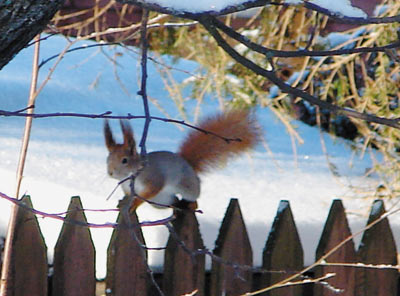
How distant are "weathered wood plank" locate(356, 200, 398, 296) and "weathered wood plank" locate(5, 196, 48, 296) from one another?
2.69 feet

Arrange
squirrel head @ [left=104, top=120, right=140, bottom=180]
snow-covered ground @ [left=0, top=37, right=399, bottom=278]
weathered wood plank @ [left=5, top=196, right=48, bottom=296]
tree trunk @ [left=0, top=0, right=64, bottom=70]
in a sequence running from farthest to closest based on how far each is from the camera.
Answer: snow-covered ground @ [left=0, top=37, right=399, bottom=278], squirrel head @ [left=104, top=120, right=140, bottom=180], weathered wood plank @ [left=5, top=196, right=48, bottom=296], tree trunk @ [left=0, top=0, right=64, bottom=70]

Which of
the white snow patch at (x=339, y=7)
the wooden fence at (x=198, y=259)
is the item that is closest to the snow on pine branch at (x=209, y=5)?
the white snow patch at (x=339, y=7)

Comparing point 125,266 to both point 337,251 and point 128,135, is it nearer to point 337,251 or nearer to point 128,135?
point 128,135

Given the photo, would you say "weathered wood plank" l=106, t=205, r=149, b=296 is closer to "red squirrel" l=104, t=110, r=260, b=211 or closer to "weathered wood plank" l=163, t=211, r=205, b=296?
"weathered wood plank" l=163, t=211, r=205, b=296

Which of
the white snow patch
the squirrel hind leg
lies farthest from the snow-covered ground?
the white snow patch

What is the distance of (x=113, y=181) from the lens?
232 centimetres

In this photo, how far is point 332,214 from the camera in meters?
1.80

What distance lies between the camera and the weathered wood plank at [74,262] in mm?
1627

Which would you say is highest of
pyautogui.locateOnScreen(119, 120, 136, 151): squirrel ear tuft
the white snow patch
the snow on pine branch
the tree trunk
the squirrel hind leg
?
the white snow patch

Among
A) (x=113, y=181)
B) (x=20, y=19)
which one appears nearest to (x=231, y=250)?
(x=113, y=181)

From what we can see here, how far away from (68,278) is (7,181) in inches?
22.3

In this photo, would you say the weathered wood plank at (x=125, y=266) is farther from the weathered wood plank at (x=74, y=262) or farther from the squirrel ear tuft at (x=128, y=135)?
the squirrel ear tuft at (x=128, y=135)

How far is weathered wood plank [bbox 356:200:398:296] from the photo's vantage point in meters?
1.85

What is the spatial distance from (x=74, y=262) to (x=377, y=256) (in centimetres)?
79
